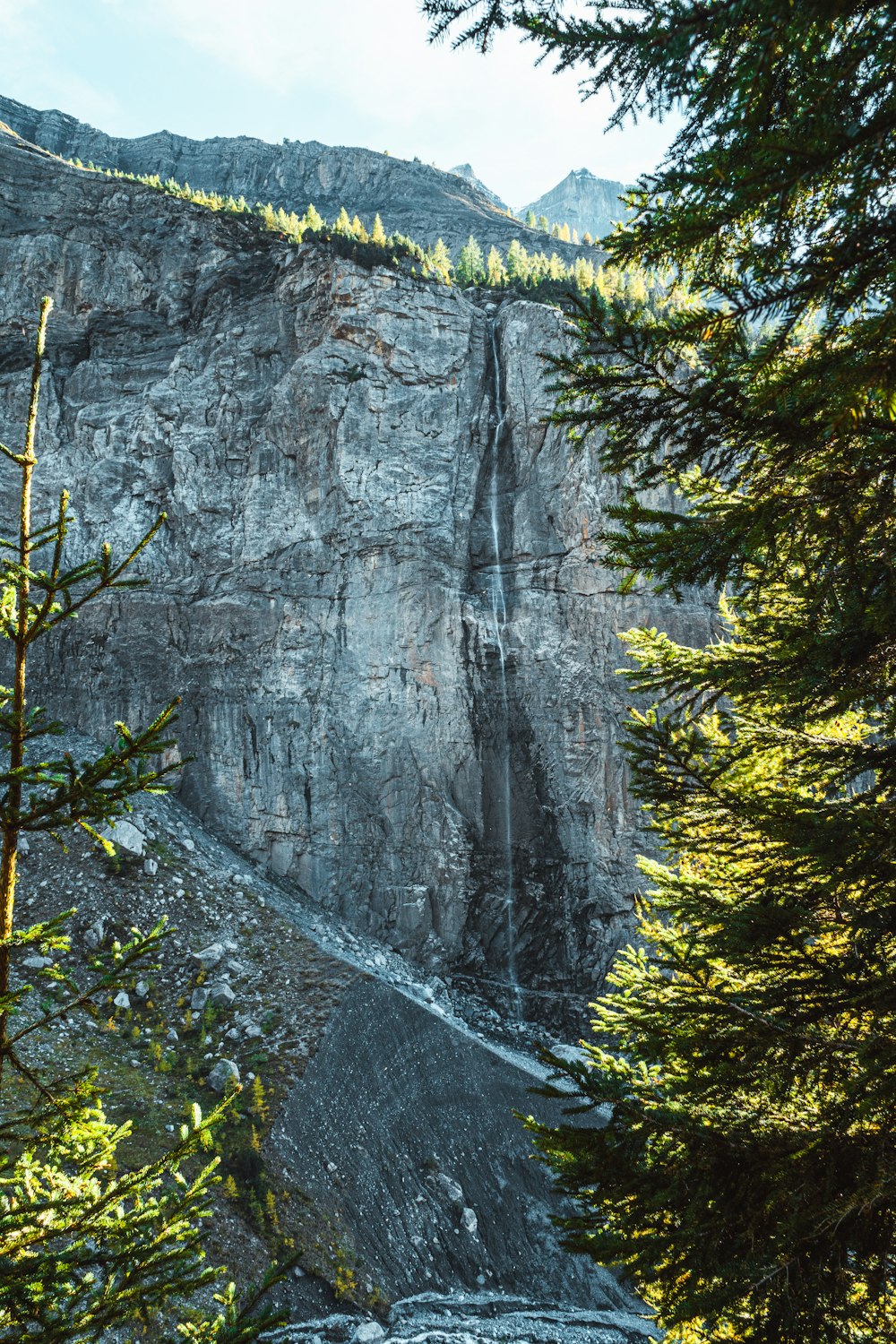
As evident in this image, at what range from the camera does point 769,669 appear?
440cm

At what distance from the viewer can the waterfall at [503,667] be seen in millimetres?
25500

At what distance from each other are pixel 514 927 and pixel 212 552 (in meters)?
17.6

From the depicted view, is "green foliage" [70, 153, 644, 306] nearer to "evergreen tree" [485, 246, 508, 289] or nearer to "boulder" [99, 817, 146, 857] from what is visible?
"evergreen tree" [485, 246, 508, 289]

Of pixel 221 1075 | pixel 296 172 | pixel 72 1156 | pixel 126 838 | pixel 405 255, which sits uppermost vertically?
pixel 296 172

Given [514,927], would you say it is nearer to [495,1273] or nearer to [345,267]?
[495,1273]

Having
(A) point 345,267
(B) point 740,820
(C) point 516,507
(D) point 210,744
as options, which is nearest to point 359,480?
(C) point 516,507

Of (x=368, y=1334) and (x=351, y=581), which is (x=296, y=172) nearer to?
(x=351, y=581)

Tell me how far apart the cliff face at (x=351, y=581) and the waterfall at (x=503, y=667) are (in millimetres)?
83

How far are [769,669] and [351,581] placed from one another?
2397cm

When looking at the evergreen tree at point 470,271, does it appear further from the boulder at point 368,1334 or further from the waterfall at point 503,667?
the boulder at point 368,1334

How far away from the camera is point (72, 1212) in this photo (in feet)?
10.7

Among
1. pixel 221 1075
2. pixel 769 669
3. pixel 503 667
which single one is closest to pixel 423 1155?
pixel 221 1075

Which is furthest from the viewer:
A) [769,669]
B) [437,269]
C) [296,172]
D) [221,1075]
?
[296,172]

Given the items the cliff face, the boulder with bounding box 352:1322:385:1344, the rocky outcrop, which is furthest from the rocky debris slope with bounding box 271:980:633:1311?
the rocky outcrop
